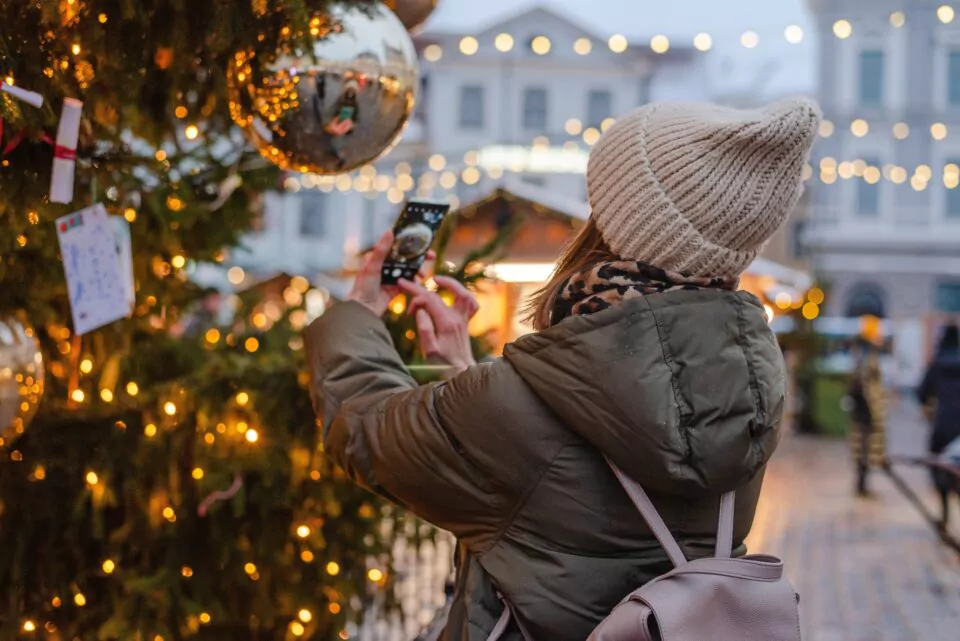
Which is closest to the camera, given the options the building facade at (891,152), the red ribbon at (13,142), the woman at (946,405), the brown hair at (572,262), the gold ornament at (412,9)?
the brown hair at (572,262)

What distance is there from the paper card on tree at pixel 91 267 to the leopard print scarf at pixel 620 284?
118 centimetres

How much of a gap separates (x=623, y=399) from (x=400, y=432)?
372mm

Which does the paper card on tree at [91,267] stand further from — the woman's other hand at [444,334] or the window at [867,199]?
the window at [867,199]

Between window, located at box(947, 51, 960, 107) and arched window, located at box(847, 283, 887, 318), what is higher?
window, located at box(947, 51, 960, 107)

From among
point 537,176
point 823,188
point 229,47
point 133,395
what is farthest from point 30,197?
point 823,188

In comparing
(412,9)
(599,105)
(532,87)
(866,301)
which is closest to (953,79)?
(866,301)

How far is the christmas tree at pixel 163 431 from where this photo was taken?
2471mm

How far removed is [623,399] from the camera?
63.6 inches

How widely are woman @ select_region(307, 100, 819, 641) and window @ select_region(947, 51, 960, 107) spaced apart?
3762cm

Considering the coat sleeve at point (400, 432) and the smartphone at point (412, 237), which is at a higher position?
the smartphone at point (412, 237)

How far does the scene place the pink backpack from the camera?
1.63 m

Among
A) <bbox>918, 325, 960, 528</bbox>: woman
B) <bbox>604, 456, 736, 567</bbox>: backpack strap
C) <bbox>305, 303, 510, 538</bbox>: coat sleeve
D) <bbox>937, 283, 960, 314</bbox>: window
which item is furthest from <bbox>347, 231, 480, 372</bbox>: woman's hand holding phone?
<bbox>937, 283, 960, 314</bbox>: window

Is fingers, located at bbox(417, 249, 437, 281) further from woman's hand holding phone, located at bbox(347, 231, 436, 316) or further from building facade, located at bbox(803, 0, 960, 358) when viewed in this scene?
building facade, located at bbox(803, 0, 960, 358)

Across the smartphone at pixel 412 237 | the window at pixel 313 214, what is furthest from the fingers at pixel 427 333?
the window at pixel 313 214
